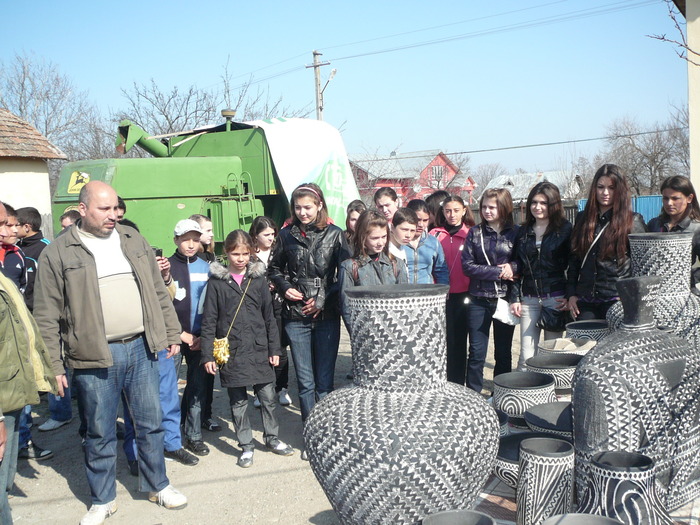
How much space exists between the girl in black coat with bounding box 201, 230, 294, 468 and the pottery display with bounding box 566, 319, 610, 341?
1959 mm

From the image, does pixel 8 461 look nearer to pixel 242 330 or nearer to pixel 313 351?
pixel 242 330

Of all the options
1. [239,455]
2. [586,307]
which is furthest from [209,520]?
[586,307]

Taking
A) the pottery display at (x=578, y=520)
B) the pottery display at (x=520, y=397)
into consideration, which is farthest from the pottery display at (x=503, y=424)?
the pottery display at (x=578, y=520)

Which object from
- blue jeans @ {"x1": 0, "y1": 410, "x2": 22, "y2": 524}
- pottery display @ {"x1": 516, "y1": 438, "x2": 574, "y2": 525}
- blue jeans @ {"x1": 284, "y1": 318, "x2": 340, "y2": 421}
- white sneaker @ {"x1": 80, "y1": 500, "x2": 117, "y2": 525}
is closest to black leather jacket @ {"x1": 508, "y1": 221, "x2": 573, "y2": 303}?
blue jeans @ {"x1": 284, "y1": 318, "x2": 340, "y2": 421}

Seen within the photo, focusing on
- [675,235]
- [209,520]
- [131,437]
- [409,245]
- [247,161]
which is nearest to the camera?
[675,235]

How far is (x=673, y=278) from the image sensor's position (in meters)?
3.24

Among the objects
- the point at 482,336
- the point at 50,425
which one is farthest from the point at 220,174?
the point at 482,336

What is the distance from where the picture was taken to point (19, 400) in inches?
115

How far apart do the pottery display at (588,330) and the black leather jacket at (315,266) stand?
5.03 ft

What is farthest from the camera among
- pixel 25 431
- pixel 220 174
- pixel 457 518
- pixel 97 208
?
pixel 220 174

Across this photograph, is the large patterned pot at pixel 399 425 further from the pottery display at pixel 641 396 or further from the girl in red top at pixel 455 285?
the girl in red top at pixel 455 285

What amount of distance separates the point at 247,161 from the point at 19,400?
18.1ft

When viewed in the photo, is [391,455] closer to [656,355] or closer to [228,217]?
[656,355]

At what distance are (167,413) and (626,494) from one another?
10.1ft
